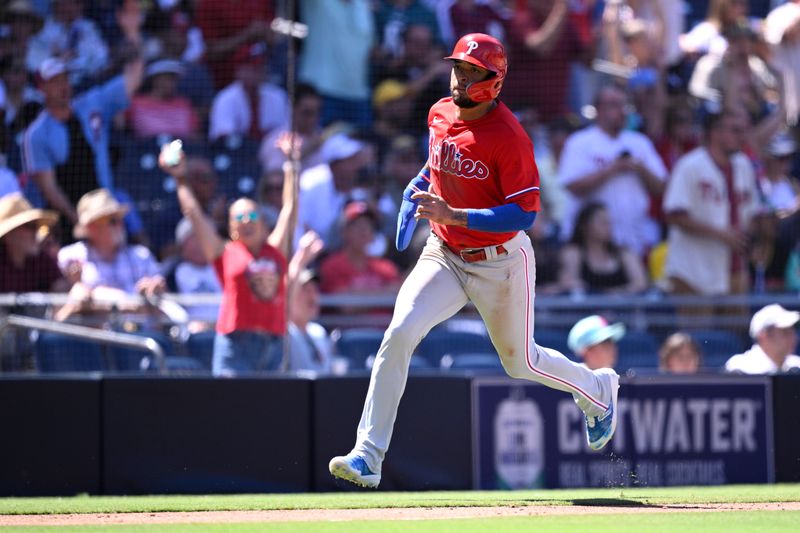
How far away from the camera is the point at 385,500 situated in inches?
290

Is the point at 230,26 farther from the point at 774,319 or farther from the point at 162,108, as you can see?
the point at 774,319

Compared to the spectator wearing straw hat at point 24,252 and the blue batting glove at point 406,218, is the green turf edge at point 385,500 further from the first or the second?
the spectator wearing straw hat at point 24,252

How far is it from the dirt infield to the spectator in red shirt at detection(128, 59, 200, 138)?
555cm

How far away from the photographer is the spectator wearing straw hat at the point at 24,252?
32.0 feet

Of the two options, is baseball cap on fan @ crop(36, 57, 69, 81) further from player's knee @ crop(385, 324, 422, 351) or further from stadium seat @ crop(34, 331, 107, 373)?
player's knee @ crop(385, 324, 422, 351)

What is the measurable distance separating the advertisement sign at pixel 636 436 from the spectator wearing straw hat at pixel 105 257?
2.77 meters

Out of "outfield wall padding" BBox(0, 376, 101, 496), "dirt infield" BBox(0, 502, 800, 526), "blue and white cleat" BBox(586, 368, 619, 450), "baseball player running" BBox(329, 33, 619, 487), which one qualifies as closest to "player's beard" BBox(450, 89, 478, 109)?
"baseball player running" BBox(329, 33, 619, 487)

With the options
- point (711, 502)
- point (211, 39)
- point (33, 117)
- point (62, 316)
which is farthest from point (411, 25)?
point (711, 502)

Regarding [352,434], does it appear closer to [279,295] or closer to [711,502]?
[279,295]

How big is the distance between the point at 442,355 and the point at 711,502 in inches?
145

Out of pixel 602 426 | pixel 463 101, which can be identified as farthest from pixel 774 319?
pixel 463 101

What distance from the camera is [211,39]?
1216 cm

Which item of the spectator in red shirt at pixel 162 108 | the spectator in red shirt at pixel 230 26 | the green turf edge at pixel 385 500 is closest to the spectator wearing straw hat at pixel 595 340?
the green turf edge at pixel 385 500

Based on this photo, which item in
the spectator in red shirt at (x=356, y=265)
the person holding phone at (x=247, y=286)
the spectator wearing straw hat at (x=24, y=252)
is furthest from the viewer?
the spectator in red shirt at (x=356, y=265)
